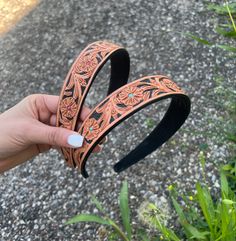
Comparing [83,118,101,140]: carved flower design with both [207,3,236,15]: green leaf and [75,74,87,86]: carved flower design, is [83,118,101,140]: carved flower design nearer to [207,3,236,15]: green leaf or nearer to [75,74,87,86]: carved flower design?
[75,74,87,86]: carved flower design

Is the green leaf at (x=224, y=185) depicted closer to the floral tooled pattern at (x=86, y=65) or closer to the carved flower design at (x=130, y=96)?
the carved flower design at (x=130, y=96)

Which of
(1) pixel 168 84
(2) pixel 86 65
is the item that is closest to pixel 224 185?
(1) pixel 168 84

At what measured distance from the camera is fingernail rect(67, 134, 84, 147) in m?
1.44

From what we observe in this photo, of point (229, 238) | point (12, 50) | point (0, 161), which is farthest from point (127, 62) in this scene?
point (12, 50)

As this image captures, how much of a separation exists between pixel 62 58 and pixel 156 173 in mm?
973

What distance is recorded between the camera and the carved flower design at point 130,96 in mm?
1401

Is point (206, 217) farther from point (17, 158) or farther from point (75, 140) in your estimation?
point (17, 158)

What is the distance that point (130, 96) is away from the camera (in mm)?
1415

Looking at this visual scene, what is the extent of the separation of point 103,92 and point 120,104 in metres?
Answer: 0.93

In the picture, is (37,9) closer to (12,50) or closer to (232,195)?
(12,50)

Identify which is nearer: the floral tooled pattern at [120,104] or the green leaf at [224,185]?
the floral tooled pattern at [120,104]

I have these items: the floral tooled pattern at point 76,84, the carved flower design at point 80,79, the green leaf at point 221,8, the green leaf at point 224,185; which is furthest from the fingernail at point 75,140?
the green leaf at point 221,8

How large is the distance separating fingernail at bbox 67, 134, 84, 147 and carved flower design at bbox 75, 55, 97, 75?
264mm

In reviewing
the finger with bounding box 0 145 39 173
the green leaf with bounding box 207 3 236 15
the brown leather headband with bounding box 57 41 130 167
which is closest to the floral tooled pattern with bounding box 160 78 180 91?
the brown leather headband with bounding box 57 41 130 167
